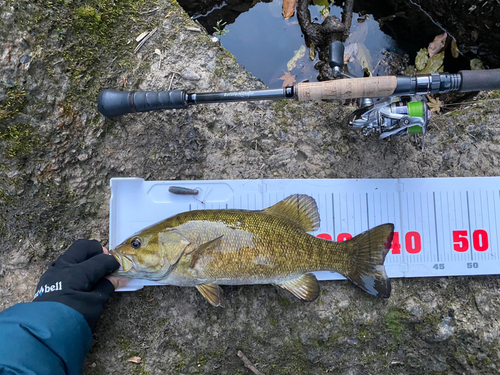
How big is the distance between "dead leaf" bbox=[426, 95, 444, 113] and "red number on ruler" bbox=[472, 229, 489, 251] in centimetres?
134

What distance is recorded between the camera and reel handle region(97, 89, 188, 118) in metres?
2.39

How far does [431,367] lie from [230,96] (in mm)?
2906

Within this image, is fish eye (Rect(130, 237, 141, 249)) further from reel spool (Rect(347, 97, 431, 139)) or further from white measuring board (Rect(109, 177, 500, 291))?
reel spool (Rect(347, 97, 431, 139))

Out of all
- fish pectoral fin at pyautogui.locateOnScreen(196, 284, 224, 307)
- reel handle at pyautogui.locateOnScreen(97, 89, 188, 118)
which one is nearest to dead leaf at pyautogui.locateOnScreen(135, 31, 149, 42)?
reel handle at pyautogui.locateOnScreen(97, 89, 188, 118)

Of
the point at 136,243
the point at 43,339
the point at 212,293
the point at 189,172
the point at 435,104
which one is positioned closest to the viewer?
the point at 43,339

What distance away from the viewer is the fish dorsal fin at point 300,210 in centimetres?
248

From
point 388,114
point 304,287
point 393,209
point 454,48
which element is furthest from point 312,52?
point 304,287

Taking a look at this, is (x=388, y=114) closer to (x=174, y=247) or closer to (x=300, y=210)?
(x=300, y=210)

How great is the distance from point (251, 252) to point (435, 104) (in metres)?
2.63

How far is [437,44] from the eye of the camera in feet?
11.2

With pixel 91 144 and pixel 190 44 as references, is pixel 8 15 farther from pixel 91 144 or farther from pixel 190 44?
pixel 190 44

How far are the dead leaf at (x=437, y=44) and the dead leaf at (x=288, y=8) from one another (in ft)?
5.20

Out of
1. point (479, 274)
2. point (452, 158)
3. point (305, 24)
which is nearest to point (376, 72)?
point (305, 24)

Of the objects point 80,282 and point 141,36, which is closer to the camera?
point 80,282
